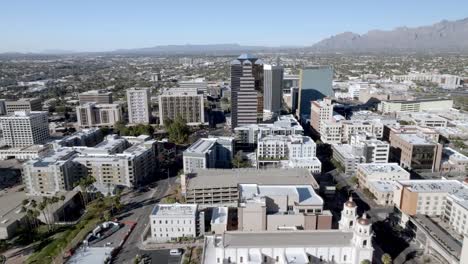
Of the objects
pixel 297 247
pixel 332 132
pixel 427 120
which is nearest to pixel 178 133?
pixel 332 132

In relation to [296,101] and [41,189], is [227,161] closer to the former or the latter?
[41,189]

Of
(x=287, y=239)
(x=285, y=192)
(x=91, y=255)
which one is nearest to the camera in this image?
(x=287, y=239)

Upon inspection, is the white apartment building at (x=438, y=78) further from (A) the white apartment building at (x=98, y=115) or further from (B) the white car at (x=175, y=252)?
(B) the white car at (x=175, y=252)

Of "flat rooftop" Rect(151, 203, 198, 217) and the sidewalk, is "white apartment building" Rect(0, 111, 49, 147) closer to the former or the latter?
"flat rooftop" Rect(151, 203, 198, 217)

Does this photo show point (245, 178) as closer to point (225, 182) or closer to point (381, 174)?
point (225, 182)

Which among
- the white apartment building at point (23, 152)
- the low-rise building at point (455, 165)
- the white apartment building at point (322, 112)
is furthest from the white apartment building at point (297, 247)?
the white apartment building at point (23, 152)
